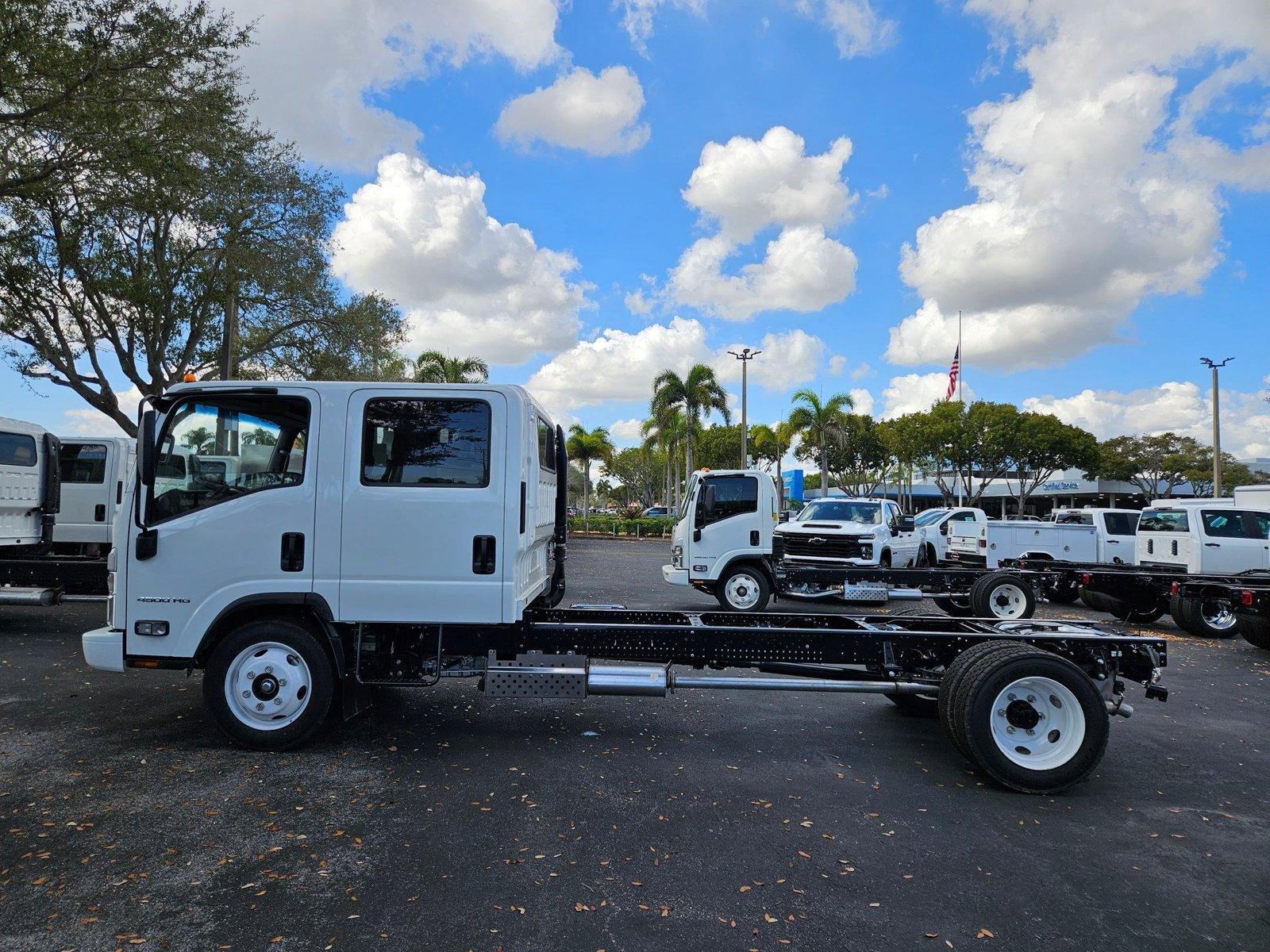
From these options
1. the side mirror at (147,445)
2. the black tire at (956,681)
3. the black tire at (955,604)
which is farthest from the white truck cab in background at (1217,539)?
the side mirror at (147,445)

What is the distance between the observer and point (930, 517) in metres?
20.3

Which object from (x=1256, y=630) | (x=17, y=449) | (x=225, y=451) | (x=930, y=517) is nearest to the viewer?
(x=225, y=451)

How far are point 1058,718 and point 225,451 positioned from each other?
6.02 metres

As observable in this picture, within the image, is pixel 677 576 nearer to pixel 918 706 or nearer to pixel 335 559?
pixel 918 706

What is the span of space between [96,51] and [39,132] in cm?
362

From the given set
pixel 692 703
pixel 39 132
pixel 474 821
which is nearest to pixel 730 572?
pixel 692 703

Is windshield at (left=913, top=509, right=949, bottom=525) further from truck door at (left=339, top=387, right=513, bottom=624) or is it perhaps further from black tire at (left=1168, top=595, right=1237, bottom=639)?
truck door at (left=339, top=387, right=513, bottom=624)

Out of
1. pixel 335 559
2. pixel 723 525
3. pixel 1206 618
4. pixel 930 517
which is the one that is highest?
pixel 930 517

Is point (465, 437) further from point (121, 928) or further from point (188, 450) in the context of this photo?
point (121, 928)

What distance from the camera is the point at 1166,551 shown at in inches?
550

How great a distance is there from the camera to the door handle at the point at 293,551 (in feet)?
16.8

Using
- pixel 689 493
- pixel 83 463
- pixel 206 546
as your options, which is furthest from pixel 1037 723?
pixel 83 463

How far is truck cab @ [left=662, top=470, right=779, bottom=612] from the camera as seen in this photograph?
40.8ft

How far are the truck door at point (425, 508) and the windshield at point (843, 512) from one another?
11.4 meters
